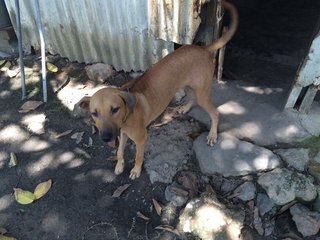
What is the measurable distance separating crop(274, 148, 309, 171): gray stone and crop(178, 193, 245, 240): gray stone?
35.7 inches

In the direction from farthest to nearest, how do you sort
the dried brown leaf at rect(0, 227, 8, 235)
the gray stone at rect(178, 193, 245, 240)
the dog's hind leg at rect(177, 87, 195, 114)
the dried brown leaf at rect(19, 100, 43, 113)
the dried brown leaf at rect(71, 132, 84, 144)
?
1. the dried brown leaf at rect(19, 100, 43, 113)
2. the dog's hind leg at rect(177, 87, 195, 114)
3. the dried brown leaf at rect(71, 132, 84, 144)
4. the dried brown leaf at rect(0, 227, 8, 235)
5. the gray stone at rect(178, 193, 245, 240)

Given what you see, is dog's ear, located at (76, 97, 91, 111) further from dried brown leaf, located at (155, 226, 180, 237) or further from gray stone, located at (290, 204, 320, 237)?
gray stone, located at (290, 204, 320, 237)

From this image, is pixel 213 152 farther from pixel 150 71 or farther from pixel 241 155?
pixel 150 71

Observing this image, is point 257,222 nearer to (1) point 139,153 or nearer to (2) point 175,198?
(2) point 175,198

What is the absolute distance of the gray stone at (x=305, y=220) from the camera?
11.6ft

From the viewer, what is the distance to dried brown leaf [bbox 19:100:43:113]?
5.02m

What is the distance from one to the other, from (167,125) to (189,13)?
5.05ft

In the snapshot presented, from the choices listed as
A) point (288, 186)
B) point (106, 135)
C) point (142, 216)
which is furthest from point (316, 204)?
point (106, 135)

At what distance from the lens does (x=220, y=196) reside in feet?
12.6

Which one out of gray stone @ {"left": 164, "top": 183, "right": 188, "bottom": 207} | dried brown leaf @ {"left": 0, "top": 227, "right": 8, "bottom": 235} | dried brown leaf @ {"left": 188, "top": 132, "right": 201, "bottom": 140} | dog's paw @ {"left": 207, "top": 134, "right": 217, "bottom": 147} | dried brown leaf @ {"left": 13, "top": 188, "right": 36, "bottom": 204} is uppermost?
dog's paw @ {"left": 207, "top": 134, "right": 217, "bottom": 147}

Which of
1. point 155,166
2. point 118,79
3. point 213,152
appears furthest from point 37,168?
point 213,152

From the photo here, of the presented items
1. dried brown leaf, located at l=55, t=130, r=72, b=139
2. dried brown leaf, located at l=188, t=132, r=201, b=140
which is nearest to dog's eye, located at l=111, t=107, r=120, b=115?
dried brown leaf, located at l=188, t=132, r=201, b=140

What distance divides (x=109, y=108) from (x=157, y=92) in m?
0.85

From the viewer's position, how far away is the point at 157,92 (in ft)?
12.6
